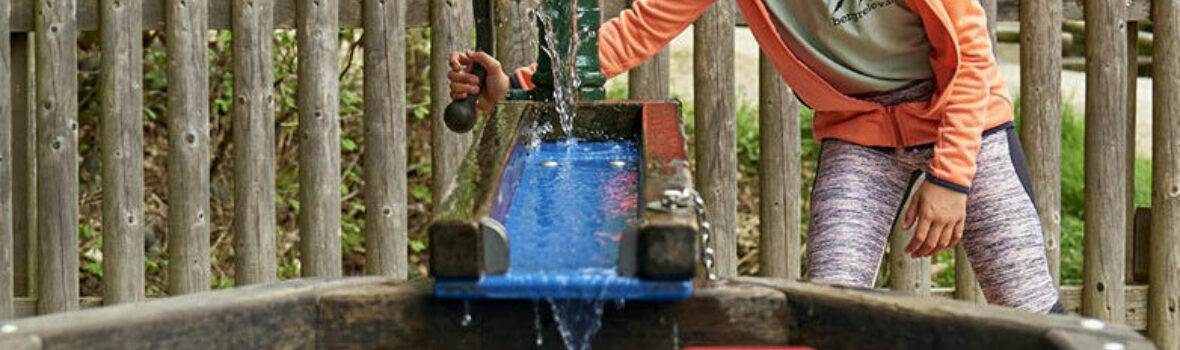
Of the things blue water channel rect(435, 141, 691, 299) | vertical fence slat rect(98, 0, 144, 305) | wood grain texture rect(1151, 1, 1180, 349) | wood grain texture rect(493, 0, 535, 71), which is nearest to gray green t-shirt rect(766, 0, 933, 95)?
blue water channel rect(435, 141, 691, 299)

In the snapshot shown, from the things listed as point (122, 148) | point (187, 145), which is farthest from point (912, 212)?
point (122, 148)

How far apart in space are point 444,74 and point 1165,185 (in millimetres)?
2019

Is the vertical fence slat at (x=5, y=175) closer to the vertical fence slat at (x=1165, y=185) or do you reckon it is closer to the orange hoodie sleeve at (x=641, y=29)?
the orange hoodie sleeve at (x=641, y=29)

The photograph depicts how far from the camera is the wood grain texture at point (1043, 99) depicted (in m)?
5.28

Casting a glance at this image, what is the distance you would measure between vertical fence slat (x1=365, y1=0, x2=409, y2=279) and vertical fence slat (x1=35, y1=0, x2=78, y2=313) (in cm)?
78

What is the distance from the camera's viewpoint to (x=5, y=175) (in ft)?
17.4

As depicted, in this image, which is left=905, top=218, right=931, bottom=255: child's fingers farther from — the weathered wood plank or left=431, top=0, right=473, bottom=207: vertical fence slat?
the weathered wood plank

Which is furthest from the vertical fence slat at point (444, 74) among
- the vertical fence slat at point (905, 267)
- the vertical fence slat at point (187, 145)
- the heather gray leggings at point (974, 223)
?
the heather gray leggings at point (974, 223)

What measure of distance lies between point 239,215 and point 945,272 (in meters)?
2.75

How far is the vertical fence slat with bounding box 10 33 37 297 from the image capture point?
5340 millimetres

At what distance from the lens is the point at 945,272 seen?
6957 mm

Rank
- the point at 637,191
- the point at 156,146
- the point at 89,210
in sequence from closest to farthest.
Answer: the point at 637,191
the point at 89,210
the point at 156,146

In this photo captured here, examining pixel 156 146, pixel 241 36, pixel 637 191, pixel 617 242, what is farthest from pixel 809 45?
pixel 156 146

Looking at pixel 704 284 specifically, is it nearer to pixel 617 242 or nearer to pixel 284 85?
pixel 617 242
